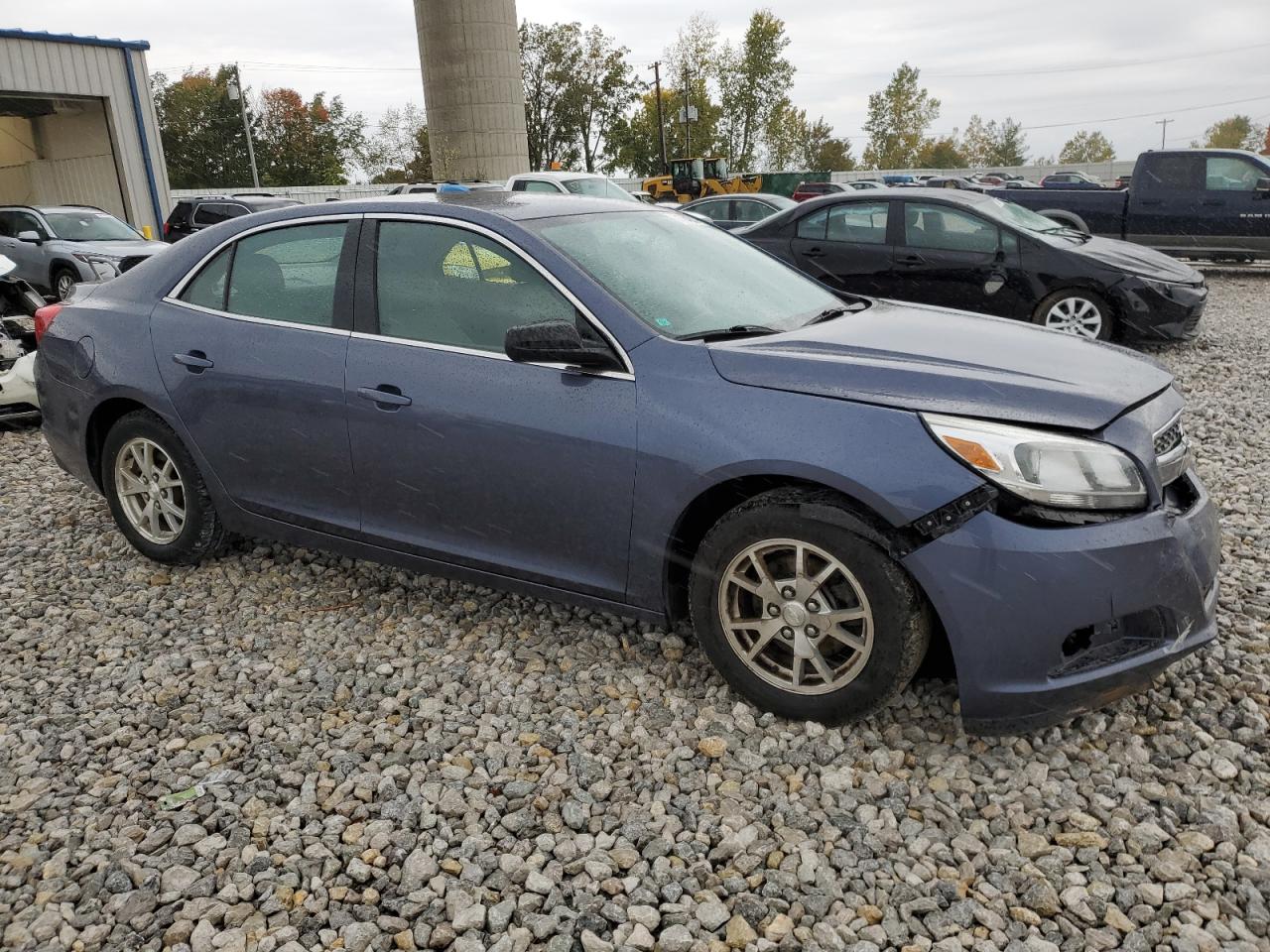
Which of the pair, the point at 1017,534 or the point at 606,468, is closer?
the point at 1017,534

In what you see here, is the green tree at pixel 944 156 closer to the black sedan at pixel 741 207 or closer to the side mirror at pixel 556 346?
the black sedan at pixel 741 207

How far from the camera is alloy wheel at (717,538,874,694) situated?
2859 mm

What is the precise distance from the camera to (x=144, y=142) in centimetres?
2266

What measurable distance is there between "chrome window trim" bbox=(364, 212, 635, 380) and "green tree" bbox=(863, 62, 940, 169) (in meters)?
85.6

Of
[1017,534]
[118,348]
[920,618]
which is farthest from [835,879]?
[118,348]

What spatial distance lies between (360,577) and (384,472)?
3.46ft

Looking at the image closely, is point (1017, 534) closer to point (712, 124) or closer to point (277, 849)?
point (277, 849)

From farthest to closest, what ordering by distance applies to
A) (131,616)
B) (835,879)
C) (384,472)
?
(131,616) → (384,472) → (835,879)

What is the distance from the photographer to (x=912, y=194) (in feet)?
29.9

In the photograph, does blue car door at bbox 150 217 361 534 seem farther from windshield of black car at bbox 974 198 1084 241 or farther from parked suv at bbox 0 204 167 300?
parked suv at bbox 0 204 167 300

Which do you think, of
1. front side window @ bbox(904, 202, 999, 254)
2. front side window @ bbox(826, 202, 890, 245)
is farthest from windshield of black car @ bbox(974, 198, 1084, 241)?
front side window @ bbox(826, 202, 890, 245)

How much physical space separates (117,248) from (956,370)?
1395 centimetres

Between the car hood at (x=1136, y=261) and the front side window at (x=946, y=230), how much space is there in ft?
2.59

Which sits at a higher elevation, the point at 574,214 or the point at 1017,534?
the point at 574,214
